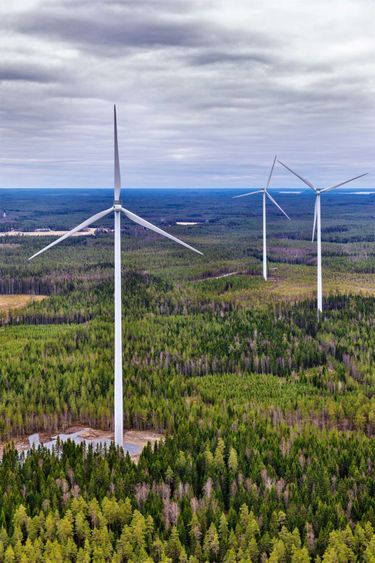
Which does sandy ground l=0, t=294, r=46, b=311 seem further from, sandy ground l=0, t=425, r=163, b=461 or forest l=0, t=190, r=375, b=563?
sandy ground l=0, t=425, r=163, b=461

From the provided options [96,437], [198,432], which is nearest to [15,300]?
[96,437]

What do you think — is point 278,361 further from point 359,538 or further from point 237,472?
point 359,538

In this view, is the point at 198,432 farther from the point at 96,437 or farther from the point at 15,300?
the point at 15,300

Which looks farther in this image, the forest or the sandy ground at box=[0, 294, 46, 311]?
the sandy ground at box=[0, 294, 46, 311]

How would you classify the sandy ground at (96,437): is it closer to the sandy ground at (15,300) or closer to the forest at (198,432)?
the forest at (198,432)

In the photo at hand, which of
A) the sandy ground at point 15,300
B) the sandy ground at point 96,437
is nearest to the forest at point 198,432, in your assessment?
the sandy ground at point 96,437

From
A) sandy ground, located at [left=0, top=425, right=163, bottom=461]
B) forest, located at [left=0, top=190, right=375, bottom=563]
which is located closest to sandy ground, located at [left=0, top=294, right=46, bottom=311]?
forest, located at [left=0, top=190, right=375, bottom=563]
